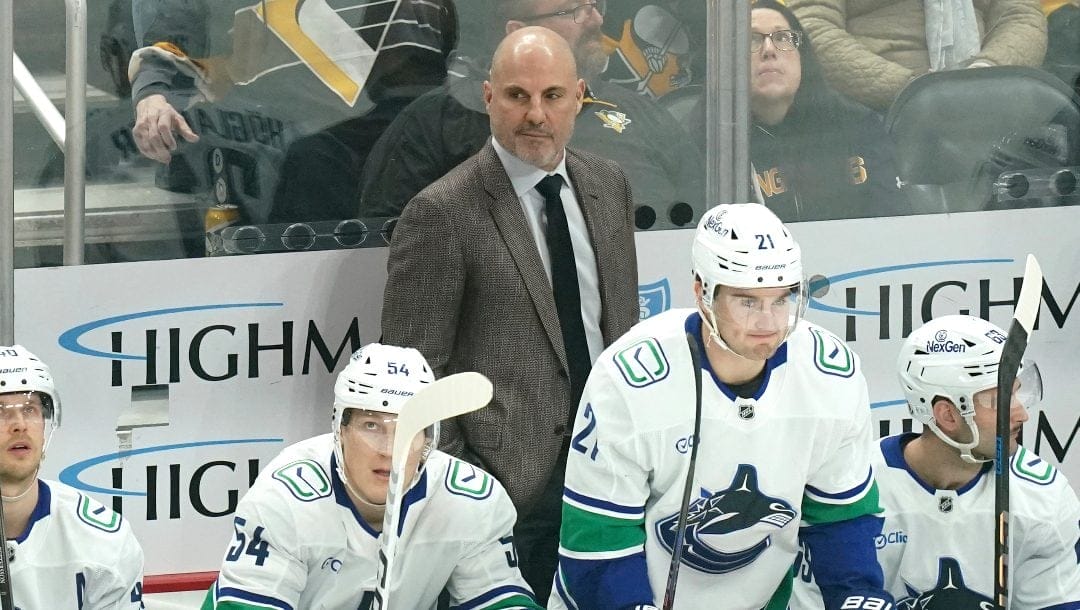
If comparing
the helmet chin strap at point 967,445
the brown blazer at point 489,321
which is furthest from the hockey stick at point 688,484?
the brown blazer at point 489,321

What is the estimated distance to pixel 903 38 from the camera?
4.62 m

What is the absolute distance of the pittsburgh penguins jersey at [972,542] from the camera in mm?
3457

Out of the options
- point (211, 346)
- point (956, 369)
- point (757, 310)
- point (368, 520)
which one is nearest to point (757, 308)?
point (757, 310)

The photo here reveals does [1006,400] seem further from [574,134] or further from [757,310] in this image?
[574,134]

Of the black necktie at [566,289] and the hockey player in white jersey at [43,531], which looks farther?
the black necktie at [566,289]

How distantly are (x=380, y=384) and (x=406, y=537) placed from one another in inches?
11.3

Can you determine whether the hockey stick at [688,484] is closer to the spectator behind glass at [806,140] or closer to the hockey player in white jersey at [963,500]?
the hockey player in white jersey at [963,500]

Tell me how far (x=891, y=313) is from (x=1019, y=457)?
3.70 ft

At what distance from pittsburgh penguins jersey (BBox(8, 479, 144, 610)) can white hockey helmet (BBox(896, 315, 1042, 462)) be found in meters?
1.48

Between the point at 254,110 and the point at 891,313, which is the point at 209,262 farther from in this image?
the point at 891,313

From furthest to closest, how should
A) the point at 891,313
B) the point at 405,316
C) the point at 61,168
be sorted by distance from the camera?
the point at 891,313 → the point at 61,168 → the point at 405,316

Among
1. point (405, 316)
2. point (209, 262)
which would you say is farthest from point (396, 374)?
point (209, 262)

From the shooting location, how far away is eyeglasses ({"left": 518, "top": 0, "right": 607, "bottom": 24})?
4383mm

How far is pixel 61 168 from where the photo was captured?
4.19 m
